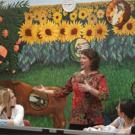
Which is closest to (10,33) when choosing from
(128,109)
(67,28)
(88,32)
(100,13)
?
(67,28)

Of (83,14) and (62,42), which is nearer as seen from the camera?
(83,14)

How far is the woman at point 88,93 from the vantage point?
15.4ft

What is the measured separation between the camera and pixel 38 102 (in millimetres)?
5480

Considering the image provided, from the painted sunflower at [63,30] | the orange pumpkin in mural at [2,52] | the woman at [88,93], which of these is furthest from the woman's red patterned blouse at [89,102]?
the orange pumpkin in mural at [2,52]

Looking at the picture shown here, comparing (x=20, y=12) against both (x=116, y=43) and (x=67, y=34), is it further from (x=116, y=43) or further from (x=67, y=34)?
(x=116, y=43)

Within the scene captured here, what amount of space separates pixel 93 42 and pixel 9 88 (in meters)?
1.27

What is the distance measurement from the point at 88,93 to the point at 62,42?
95cm

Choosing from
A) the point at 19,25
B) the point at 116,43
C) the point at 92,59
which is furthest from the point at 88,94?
the point at 19,25

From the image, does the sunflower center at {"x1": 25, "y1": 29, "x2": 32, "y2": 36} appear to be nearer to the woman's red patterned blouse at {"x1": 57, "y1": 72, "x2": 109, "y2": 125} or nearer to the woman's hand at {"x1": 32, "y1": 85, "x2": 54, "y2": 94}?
the woman's hand at {"x1": 32, "y1": 85, "x2": 54, "y2": 94}

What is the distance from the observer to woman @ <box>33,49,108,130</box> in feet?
15.4

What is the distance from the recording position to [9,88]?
5.58 m

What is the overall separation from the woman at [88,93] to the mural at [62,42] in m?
0.22

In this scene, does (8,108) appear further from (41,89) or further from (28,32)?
(28,32)

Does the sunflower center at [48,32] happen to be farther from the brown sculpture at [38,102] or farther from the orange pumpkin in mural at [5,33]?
the brown sculpture at [38,102]
